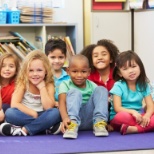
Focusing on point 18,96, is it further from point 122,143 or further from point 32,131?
point 122,143

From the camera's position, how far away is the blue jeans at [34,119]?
7.55 feet

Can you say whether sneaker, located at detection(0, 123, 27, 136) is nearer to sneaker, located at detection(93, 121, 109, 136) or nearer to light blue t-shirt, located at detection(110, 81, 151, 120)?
sneaker, located at detection(93, 121, 109, 136)

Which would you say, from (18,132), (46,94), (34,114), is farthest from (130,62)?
(18,132)

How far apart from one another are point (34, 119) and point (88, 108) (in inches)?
12.2

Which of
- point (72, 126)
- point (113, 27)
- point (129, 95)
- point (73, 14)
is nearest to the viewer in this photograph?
point (72, 126)

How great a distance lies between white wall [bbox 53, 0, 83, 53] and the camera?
176 inches

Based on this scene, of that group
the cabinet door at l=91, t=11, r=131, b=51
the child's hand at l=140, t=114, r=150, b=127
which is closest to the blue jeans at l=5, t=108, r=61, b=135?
the child's hand at l=140, t=114, r=150, b=127

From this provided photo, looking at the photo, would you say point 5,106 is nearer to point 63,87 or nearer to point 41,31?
point 63,87

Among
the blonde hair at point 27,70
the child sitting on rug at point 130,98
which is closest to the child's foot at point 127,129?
the child sitting on rug at point 130,98

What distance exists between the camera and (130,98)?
242 cm

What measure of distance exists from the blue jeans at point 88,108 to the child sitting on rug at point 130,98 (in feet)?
0.32

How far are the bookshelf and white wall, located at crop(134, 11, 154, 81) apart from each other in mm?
636

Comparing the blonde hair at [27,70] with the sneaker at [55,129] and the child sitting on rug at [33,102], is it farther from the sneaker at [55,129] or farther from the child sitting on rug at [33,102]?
the sneaker at [55,129]

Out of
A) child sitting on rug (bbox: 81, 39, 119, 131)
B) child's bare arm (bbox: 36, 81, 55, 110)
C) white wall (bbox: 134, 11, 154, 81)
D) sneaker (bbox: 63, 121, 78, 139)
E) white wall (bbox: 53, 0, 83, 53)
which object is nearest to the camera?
sneaker (bbox: 63, 121, 78, 139)
